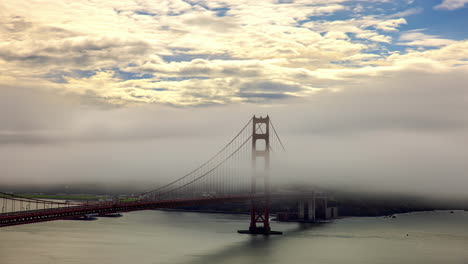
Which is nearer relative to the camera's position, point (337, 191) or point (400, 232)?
point (400, 232)

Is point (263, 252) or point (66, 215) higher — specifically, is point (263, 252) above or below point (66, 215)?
below

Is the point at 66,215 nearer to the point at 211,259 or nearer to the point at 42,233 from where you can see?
the point at 211,259

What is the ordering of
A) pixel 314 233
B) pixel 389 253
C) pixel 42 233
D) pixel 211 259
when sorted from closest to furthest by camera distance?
1. pixel 211 259
2. pixel 389 253
3. pixel 42 233
4. pixel 314 233

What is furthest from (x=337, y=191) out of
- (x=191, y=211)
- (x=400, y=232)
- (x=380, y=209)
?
(x=400, y=232)

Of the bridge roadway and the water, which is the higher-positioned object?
the bridge roadway

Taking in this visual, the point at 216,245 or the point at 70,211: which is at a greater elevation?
the point at 70,211

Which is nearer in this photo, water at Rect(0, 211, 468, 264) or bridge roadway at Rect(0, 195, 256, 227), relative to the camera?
bridge roadway at Rect(0, 195, 256, 227)

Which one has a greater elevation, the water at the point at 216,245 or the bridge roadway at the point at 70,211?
the bridge roadway at the point at 70,211

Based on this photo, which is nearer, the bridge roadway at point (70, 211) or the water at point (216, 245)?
the bridge roadway at point (70, 211)
